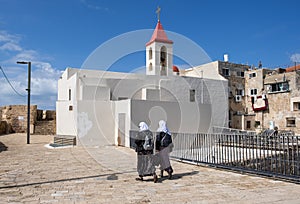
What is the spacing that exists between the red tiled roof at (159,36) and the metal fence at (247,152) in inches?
615

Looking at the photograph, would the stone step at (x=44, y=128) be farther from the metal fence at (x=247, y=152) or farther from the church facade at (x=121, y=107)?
the metal fence at (x=247, y=152)

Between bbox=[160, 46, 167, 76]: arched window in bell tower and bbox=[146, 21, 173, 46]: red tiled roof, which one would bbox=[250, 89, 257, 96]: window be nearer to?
bbox=[146, 21, 173, 46]: red tiled roof

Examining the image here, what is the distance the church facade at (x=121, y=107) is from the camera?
16.2 m

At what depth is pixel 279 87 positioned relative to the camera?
30.1m

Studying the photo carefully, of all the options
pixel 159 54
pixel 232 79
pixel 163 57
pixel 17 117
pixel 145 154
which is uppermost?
pixel 159 54

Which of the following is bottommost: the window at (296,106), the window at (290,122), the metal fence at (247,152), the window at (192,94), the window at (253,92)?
the metal fence at (247,152)

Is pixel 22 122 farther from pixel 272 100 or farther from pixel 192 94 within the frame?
pixel 272 100

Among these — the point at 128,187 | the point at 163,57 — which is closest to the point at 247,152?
the point at 128,187

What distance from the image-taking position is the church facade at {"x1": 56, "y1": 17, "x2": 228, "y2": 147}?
16172 mm

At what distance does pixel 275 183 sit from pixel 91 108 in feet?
39.9

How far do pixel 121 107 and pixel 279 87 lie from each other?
21.8 metres

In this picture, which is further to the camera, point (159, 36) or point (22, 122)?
point (22, 122)

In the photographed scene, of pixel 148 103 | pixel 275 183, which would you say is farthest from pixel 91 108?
pixel 275 183

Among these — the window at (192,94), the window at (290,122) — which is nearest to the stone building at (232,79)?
the window at (290,122)
